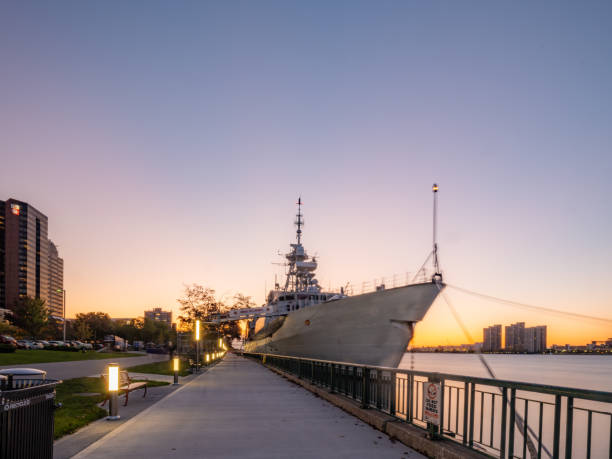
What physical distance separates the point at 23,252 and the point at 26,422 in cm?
19775

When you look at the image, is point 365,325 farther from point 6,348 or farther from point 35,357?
point 6,348

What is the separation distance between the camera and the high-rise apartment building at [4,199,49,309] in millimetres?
164875

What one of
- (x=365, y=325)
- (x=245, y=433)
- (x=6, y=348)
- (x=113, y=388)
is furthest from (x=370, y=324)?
Result: (x=6, y=348)

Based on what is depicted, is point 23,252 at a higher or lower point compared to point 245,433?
lower

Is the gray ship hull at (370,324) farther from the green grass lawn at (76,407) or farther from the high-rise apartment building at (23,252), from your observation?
the high-rise apartment building at (23,252)

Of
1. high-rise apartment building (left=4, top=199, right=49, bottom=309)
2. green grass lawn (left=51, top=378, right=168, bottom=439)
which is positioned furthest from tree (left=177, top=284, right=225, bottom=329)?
high-rise apartment building (left=4, top=199, right=49, bottom=309)

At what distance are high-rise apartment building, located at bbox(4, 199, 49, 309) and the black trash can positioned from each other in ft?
591

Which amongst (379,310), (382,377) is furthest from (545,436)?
(382,377)

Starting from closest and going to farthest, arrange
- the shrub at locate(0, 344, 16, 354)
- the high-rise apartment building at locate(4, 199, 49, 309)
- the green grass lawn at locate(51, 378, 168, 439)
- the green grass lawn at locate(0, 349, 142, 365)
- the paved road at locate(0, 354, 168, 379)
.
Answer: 1. the green grass lawn at locate(51, 378, 168, 439)
2. the paved road at locate(0, 354, 168, 379)
3. the green grass lawn at locate(0, 349, 142, 365)
4. the shrub at locate(0, 344, 16, 354)
5. the high-rise apartment building at locate(4, 199, 49, 309)

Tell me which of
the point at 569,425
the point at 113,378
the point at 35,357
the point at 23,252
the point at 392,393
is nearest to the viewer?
the point at 569,425

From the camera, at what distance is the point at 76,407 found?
1064 centimetres

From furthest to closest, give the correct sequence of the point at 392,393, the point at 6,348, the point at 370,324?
the point at 6,348 → the point at 370,324 → the point at 392,393

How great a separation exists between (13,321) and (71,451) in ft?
381

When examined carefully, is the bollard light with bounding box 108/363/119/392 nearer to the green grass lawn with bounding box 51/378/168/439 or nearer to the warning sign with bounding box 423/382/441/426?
the green grass lawn with bounding box 51/378/168/439
